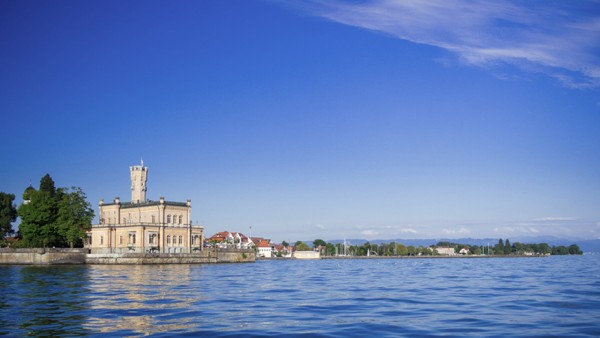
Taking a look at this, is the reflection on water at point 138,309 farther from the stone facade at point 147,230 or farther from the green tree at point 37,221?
the green tree at point 37,221

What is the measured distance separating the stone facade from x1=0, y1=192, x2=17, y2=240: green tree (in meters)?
24.7

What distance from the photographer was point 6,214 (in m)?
134

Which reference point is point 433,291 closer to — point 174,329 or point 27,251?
point 174,329

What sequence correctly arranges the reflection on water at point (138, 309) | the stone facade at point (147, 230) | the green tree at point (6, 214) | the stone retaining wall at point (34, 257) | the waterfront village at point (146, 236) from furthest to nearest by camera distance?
the green tree at point (6, 214) → the stone facade at point (147, 230) → the waterfront village at point (146, 236) → the stone retaining wall at point (34, 257) → the reflection on water at point (138, 309)

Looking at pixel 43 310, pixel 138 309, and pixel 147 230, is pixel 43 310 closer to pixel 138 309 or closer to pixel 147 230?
pixel 138 309

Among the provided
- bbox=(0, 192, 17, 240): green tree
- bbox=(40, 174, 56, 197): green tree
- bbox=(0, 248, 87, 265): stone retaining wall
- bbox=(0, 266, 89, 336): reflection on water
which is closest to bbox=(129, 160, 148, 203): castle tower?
bbox=(40, 174, 56, 197): green tree

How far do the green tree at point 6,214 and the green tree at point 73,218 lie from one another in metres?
21.7

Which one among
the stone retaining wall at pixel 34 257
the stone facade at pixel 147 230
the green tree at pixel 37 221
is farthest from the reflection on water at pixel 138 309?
the green tree at pixel 37 221

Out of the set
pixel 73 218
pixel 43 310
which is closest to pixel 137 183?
pixel 73 218

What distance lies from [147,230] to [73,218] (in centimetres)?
1597

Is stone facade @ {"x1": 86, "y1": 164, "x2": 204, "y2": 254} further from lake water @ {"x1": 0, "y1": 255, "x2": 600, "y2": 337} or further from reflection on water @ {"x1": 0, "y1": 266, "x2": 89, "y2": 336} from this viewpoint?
lake water @ {"x1": 0, "y1": 255, "x2": 600, "y2": 337}

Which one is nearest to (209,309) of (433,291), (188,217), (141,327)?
(141,327)

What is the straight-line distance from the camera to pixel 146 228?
110875 mm

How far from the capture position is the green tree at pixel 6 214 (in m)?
134
